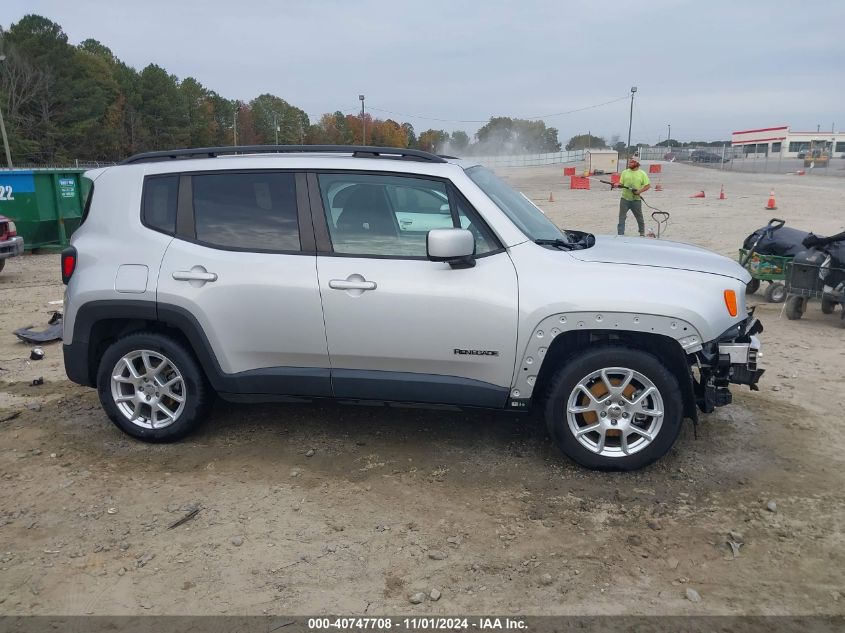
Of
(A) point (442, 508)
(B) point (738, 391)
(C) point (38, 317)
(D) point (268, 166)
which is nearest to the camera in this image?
(A) point (442, 508)

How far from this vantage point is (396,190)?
14.6 ft

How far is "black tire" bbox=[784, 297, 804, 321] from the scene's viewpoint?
329 inches

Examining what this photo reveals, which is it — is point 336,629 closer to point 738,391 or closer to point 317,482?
point 317,482

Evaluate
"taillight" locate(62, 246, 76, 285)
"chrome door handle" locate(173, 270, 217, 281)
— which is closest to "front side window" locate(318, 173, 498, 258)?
"chrome door handle" locate(173, 270, 217, 281)

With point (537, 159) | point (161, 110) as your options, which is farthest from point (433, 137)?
point (161, 110)

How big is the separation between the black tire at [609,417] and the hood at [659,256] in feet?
1.85

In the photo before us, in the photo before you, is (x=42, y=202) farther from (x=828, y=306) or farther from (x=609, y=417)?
(x=828, y=306)

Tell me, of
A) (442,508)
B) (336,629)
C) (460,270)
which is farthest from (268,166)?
(336,629)

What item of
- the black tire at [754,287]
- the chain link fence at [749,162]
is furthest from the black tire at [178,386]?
the chain link fence at [749,162]

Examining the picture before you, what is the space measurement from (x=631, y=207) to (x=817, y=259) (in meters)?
7.19

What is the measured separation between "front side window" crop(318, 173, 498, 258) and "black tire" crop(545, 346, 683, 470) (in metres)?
1.06

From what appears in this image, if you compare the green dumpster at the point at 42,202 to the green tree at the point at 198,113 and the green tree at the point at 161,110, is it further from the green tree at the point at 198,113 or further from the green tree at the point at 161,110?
the green tree at the point at 198,113

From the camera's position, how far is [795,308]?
27.5 feet

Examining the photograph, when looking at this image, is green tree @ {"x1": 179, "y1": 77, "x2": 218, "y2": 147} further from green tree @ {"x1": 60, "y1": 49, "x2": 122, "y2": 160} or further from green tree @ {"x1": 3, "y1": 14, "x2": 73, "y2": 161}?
green tree @ {"x1": 3, "y1": 14, "x2": 73, "y2": 161}
